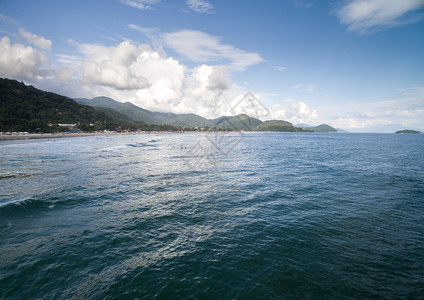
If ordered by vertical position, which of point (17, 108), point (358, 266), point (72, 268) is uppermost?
point (17, 108)

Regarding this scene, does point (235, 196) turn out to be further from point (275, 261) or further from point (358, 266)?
point (358, 266)

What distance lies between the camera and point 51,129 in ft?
509

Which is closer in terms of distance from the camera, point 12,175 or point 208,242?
point 208,242

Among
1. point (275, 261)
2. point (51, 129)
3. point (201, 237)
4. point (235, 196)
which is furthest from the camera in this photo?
point (51, 129)

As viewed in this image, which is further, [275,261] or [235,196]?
[235,196]

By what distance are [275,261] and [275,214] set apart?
244 inches

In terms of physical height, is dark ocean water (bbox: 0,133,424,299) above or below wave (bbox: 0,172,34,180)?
above

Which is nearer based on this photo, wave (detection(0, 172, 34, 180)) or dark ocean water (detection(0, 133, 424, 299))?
dark ocean water (detection(0, 133, 424, 299))

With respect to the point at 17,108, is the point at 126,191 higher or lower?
lower

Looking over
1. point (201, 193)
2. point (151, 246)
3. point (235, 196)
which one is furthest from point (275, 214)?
point (151, 246)

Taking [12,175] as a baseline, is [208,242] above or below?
above

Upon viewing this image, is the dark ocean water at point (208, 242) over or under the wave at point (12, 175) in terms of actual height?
over

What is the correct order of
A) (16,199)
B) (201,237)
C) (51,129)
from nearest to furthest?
(201,237) < (16,199) < (51,129)

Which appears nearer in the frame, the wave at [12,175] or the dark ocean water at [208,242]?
the dark ocean water at [208,242]
